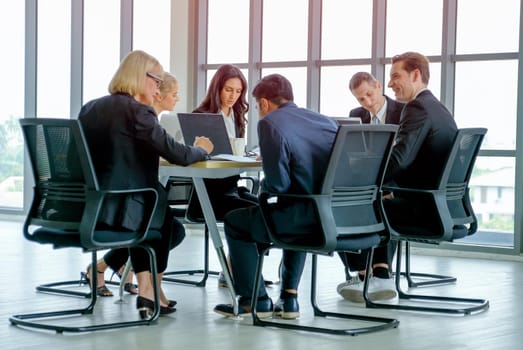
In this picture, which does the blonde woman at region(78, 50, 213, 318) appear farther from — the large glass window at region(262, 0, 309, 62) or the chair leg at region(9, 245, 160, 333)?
the large glass window at region(262, 0, 309, 62)

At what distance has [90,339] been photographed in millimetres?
3781

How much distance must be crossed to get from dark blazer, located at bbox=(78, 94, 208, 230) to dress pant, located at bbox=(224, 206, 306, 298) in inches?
Result: 18.0

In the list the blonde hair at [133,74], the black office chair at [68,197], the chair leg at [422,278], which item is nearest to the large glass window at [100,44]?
the chair leg at [422,278]

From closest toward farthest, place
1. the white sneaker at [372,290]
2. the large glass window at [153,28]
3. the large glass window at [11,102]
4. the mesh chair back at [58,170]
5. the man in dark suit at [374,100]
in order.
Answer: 1. the mesh chair back at [58,170]
2. the white sneaker at [372,290]
3. the man in dark suit at [374,100]
4. the large glass window at [153,28]
5. the large glass window at [11,102]

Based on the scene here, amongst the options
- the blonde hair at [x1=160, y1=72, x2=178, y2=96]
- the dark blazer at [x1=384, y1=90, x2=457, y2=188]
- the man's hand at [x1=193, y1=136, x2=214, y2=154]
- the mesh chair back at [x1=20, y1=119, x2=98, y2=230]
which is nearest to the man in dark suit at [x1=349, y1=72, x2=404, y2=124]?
the dark blazer at [x1=384, y1=90, x2=457, y2=188]

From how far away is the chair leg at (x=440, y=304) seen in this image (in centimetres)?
452

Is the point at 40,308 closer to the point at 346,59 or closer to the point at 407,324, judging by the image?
the point at 407,324

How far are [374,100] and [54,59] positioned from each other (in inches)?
186

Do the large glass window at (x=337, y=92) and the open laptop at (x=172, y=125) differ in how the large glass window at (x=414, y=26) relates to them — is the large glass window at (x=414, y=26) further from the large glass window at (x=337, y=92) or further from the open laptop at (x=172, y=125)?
the open laptop at (x=172, y=125)

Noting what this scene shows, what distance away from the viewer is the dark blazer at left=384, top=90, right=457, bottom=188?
175 inches

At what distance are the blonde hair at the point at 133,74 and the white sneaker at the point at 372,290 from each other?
5.41 feet

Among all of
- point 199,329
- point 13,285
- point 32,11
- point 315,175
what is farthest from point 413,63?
A: point 32,11

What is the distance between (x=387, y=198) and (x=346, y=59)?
338 cm

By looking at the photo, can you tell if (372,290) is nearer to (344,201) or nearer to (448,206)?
(448,206)
